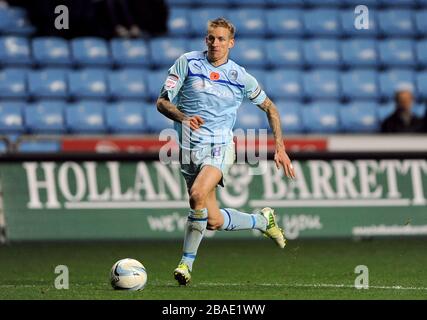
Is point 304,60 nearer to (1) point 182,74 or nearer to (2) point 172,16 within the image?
(2) point 172,16

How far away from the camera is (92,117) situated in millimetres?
15461

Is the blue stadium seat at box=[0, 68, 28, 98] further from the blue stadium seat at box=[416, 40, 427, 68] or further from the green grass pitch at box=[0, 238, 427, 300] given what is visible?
the blue stadium seat at box=[416, 40, 427, 68]

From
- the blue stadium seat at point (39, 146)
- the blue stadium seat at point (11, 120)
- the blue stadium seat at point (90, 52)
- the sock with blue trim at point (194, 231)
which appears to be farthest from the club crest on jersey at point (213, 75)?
the blue stadium seat at point (90, 52)

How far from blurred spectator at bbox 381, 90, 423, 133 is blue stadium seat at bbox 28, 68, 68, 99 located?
174 inches

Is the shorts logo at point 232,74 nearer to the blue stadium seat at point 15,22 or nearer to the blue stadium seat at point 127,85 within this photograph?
the blue stadium seat at point 127,85

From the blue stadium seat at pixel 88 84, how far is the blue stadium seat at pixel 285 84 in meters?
2.29

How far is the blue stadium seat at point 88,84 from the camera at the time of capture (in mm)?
15797

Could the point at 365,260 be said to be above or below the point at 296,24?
below

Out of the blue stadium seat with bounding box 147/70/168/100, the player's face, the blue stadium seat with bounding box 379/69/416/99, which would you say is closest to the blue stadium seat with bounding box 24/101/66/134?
the blue stadium seat with bounding box 147/70/168/100

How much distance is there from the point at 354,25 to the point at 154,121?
143 inches

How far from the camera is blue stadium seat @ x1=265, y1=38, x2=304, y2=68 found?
1675 centimetres
